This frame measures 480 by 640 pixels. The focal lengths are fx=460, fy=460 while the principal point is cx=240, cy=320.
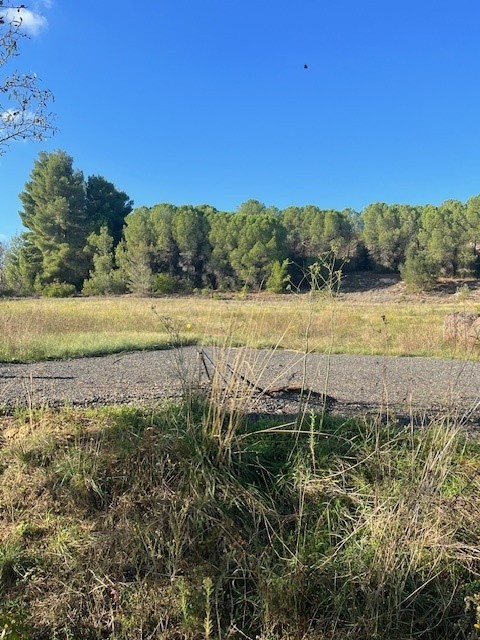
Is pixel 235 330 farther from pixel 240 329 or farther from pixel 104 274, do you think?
pixel 104 274

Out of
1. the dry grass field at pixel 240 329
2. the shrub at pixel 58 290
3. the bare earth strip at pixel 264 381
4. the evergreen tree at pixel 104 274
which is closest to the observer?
the dry grass field at pixel 240 329

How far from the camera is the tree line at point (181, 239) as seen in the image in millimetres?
51594

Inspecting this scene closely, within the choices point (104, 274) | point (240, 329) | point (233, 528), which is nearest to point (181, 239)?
point (104, 274)

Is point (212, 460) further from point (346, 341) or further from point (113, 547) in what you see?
point (346, 341)

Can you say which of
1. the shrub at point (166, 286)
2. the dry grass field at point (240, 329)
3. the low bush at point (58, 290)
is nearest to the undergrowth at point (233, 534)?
the dry grass field at point (240, 329)

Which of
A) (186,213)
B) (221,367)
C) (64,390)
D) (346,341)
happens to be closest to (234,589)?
(221,367)

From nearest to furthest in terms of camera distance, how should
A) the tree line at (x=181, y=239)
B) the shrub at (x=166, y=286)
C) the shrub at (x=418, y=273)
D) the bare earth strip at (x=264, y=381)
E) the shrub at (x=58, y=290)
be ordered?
1. the bare earth strip at (x=264, y=381)
2. the shrub at (x=166, y=286)
3. the shrub at (x=418, y=273)
4. the shrub at (x=58, y=290)
5. the tree line at (x=181, y=239)

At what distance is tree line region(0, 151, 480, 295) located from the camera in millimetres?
51594

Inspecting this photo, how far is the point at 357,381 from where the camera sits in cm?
622

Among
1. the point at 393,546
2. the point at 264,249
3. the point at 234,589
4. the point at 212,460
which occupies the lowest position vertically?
the point at 234,589

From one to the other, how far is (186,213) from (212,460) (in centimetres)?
5823

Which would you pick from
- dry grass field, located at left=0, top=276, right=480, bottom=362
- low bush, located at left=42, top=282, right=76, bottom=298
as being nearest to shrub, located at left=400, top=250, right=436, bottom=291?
dry grass field, located at left=0, top=276, right=480, bottom=362

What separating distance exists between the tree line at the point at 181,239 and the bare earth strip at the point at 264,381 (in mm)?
40523

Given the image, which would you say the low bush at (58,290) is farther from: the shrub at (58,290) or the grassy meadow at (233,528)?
the grassy meadow at (233,528)
